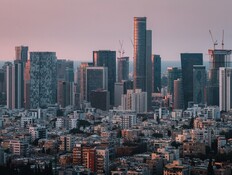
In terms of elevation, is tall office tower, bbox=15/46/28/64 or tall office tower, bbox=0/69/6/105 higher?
tall office tower, bbox=15/46/28/64

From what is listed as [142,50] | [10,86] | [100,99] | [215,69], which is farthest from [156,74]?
[10,86]

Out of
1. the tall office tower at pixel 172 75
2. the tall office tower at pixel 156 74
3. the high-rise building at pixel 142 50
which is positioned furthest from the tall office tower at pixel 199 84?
the tall office tower at pixel 156 74

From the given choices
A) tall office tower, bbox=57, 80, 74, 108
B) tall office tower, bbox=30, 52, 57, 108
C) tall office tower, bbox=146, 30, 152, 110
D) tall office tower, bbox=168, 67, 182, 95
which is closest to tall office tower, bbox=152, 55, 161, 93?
tall office tower, bbox=146, 30, 152, 110

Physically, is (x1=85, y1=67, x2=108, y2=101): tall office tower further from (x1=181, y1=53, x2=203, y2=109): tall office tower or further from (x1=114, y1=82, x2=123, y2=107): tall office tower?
(x1=181, y1=53, x2=203, y2=109): tall office tower

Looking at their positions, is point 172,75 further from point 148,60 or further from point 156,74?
point 156,74

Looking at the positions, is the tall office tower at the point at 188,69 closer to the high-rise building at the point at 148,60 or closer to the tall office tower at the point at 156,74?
the high-rise building at the point at 148,60

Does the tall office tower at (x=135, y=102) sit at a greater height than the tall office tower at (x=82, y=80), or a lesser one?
lesser

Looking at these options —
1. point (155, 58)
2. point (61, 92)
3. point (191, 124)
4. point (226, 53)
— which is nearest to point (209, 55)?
point (226, 53)
